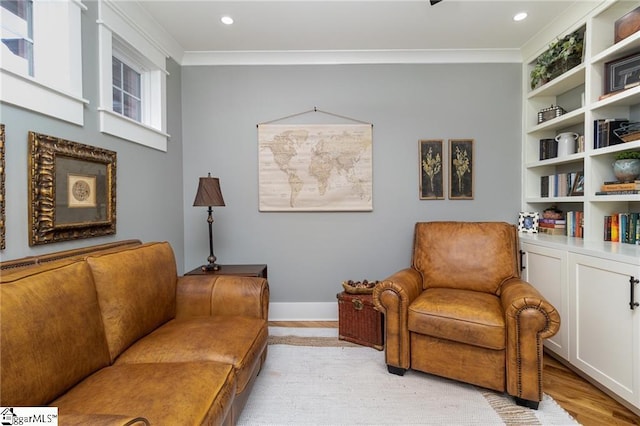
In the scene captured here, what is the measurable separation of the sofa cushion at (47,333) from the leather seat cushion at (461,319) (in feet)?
5.58

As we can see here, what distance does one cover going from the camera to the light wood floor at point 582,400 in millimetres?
1578

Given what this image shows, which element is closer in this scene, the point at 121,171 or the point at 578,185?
the point at 121,171

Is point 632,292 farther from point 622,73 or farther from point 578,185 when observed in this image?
point 622,73

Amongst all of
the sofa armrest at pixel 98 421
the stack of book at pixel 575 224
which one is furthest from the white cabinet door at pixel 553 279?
the sofa armrest at pixel 98 421

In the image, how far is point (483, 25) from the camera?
245 centimetres

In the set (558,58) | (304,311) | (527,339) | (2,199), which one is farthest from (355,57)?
(2,199)

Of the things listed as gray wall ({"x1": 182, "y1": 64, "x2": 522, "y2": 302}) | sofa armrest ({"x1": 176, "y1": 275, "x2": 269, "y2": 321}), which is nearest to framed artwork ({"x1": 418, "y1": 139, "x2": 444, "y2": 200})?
gray wall ({"x1": 182, "y1": 64, "x2": 522, "y2": 302})

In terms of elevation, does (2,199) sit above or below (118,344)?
above

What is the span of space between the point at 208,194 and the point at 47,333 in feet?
4.95

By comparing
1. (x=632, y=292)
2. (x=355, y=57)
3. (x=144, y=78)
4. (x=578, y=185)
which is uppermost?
(x=355, y=57)

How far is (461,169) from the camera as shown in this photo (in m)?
2.87

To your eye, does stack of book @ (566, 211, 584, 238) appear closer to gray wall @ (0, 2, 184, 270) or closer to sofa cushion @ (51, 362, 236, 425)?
sofa cushion @ (51, 362, 236, 425)

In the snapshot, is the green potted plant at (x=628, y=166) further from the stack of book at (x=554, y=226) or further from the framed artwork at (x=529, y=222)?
the framed artwork at (x=529, y=222)

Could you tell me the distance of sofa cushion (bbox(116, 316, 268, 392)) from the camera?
53.1 inches
